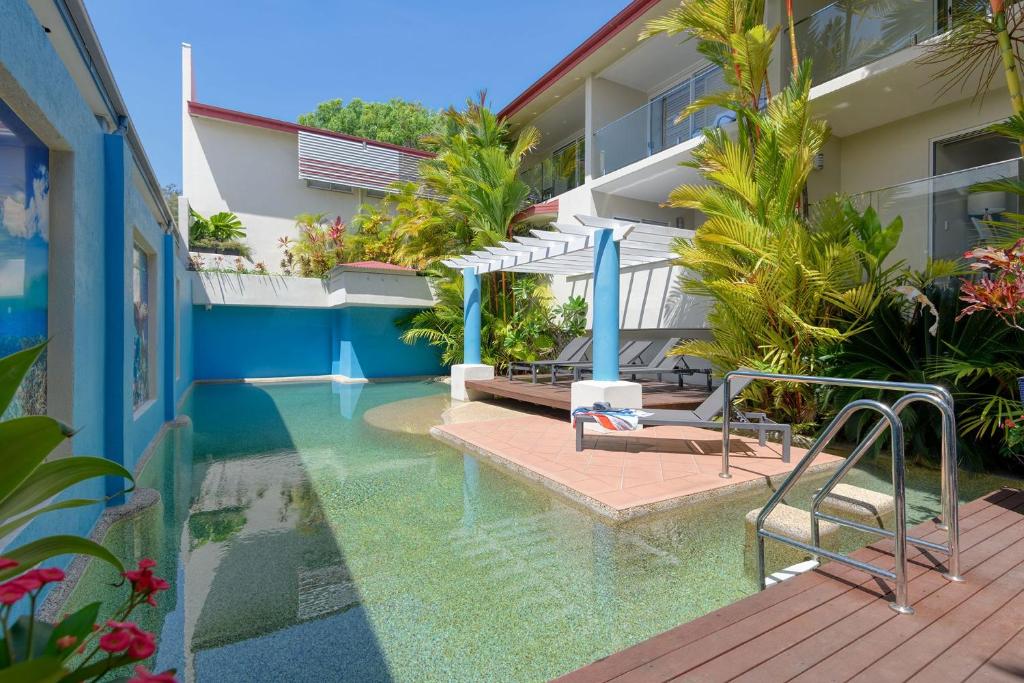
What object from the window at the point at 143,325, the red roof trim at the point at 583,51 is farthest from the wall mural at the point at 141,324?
the red roof trim at the point at 583,51

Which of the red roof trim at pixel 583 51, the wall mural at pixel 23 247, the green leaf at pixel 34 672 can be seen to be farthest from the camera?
the red roof trim at pixel 583 51

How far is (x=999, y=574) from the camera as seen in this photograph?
2.72 meters

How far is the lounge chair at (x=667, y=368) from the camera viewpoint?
9.79m

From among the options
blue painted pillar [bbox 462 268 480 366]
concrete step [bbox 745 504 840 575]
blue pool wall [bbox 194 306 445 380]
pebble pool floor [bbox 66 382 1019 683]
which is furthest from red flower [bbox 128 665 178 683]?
blue pool wall [bbox 194 306 445 380]

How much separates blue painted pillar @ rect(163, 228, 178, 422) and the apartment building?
719 cm

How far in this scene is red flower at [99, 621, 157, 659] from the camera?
3.39 ft

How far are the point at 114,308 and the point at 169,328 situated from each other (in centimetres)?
544

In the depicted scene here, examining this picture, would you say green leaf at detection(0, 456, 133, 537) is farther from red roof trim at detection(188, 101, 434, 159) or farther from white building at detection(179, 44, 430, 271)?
red roof trim at detection(188, 101, 434, 159)

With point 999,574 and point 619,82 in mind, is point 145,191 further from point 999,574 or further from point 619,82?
point 619,82

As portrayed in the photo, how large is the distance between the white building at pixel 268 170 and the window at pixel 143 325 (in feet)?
39.4

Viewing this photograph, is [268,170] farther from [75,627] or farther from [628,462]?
[75,627]

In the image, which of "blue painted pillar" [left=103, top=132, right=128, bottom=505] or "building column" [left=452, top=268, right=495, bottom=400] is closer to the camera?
"blue painted pillar" [left=103, top=132, right=128, bottom=505]

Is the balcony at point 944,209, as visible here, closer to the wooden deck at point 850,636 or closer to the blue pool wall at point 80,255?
the wooden deck at point 850,636

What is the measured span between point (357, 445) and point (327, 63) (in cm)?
3356
